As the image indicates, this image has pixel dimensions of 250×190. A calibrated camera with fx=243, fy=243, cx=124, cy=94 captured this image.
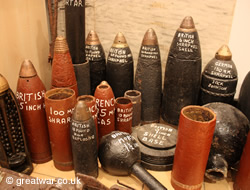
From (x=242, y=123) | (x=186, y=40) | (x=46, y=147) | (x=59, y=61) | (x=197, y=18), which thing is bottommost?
(x=46, y=147)

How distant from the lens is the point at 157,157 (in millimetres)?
1336

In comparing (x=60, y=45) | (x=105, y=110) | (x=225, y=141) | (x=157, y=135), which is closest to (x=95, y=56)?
(x=60, y=45)

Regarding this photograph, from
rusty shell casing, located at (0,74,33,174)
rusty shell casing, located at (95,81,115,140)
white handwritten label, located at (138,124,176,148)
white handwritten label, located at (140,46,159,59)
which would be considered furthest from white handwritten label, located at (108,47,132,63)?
rusty shell casing, located at (0,74,33,174)

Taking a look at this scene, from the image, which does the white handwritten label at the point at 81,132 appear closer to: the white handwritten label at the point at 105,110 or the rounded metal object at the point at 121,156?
the rounded metal object at the point at 121,156

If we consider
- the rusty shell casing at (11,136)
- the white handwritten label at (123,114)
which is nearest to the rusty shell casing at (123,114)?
the white handwritten label at (123,114)

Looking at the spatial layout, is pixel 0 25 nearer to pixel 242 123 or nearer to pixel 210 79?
pixel 210 79

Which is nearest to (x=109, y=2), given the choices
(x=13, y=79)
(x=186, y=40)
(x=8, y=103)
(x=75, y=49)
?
(x=75, y=49)

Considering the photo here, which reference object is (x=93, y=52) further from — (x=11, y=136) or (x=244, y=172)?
(x=244, y=172)

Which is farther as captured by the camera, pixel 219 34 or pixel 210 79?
pixel 219 34

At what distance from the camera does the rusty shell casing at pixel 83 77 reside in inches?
59.8

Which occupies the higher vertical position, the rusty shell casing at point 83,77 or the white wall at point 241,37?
the white wall at point 241,37

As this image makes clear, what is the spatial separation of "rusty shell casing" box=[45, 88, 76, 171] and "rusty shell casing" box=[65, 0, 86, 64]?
32 cm

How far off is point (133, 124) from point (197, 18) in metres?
0.85

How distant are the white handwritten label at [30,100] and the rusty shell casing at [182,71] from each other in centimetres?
79
